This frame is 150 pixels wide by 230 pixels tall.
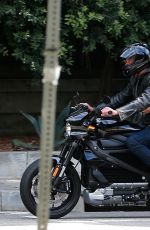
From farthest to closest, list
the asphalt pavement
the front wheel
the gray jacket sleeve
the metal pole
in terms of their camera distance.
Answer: the front wheel → the gray jacket sleeve → the asphalt pavement → the metal pole

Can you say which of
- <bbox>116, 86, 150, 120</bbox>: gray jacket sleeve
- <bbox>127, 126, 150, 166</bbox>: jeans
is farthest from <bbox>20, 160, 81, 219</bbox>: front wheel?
<bbox>116, 86, 150, 120</bbox>: gray jacket sleeve

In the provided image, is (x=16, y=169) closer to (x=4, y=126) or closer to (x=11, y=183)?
(x=11, y=183)

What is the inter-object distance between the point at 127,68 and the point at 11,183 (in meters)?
3.35

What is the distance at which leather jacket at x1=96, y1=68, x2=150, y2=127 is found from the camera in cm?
→ 663

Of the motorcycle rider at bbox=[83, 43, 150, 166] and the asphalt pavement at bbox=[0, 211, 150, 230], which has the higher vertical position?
the motorcycle rider at bbox=[83, 43, 150, 166]

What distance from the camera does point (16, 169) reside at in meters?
10.0

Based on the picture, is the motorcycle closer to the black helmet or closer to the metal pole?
the black helmet

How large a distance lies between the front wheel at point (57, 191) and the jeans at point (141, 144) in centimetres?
61

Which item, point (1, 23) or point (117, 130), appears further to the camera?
point (1, 23)

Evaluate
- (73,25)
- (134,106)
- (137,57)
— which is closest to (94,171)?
(134,106)

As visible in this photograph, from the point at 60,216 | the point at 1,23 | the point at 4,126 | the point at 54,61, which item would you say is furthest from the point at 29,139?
the point at 54,61

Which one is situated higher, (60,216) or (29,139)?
(29,139)

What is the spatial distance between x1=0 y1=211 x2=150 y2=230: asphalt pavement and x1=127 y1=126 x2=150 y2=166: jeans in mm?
645

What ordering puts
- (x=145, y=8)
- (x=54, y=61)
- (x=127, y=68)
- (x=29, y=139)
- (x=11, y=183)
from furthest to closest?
(x=29, y=139), (x=145, y=8), (x=11, y=183), (x=127, y=68), (x=54, y=61)
